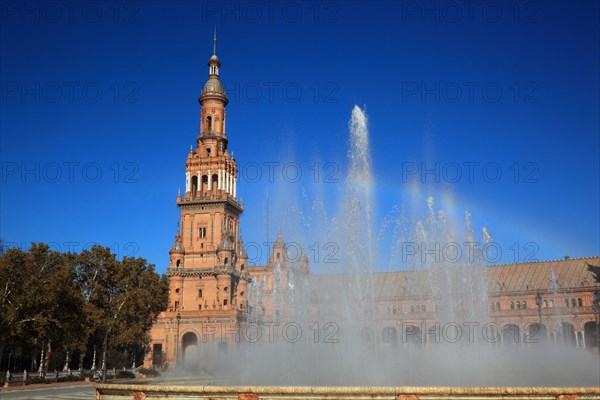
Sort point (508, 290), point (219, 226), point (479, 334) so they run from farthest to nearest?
1. point (508, 290)
2. point (219, 226)
3. point (479, 334)

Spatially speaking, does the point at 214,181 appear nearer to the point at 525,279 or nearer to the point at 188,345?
the point at 188,345

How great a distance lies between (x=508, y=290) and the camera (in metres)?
91.4

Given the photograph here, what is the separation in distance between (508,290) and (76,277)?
212 feet

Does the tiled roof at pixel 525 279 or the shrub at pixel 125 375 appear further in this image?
the tiled roof at pixel 525 279

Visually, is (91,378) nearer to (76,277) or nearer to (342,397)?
(76,277)

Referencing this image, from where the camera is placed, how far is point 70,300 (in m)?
44.6

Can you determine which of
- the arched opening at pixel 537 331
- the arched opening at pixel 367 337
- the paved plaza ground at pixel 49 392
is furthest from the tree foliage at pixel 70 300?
the arched opening at pixel 537 331

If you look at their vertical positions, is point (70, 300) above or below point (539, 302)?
below

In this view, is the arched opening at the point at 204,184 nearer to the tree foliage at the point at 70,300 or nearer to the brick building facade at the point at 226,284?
the brick building facade at the point at 226,284

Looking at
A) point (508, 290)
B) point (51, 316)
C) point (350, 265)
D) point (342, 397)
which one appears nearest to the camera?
point (342, 397)

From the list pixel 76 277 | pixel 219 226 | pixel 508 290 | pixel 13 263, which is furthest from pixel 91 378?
pixel 508 290

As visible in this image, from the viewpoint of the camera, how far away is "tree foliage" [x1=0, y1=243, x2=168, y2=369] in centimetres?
4019

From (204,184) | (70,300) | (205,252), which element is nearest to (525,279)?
(205,252)

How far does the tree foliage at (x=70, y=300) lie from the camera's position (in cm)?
4019
